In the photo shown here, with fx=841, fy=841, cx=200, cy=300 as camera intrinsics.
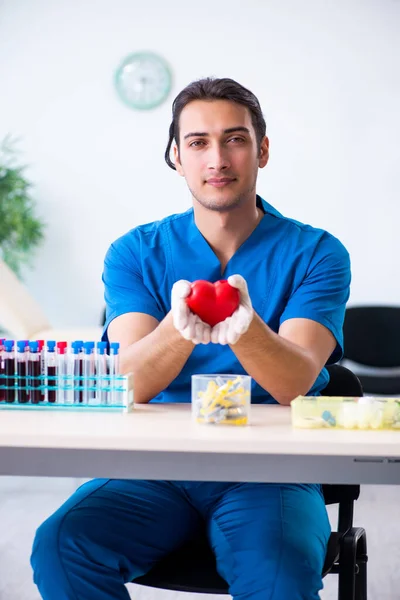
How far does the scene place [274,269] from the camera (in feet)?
5.89

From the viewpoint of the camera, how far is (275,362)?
60.6 inches

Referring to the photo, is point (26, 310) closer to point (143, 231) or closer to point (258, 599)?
point (143, 231)

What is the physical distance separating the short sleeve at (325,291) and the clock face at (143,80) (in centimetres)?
319

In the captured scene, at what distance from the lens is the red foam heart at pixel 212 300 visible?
1.29m

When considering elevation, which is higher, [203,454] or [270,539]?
[203,454]

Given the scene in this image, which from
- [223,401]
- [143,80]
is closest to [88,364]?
[223,401]

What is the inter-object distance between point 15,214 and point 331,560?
366 cm

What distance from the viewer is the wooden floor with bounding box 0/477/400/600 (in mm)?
2461

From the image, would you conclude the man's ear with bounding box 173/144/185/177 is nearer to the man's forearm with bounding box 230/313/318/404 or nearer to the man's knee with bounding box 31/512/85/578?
the man's forearm with bounding box 230/313/318/404

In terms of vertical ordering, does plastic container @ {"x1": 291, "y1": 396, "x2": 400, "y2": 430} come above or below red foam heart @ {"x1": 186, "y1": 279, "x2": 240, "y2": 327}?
below

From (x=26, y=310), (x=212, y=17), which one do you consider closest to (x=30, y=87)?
(x=212, y=17)

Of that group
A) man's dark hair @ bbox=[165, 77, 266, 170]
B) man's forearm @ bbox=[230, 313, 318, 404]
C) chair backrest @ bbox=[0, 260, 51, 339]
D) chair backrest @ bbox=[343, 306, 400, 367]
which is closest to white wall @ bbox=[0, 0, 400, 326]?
chair backrest @ bbox=[343, 306, 400, 367]

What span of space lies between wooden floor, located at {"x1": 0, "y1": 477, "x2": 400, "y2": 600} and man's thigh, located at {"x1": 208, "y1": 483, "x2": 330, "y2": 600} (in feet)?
3.48

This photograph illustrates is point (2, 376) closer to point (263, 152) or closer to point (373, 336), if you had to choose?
point (263, 152)
